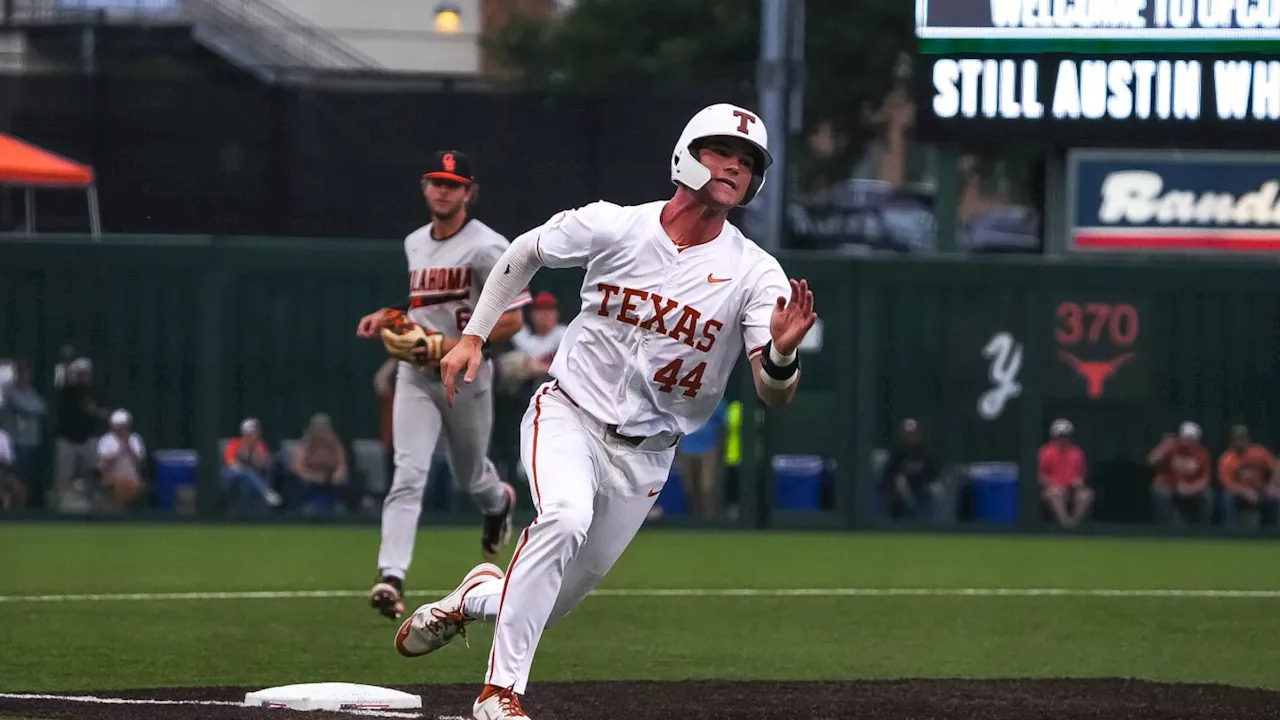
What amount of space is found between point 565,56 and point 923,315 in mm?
15979

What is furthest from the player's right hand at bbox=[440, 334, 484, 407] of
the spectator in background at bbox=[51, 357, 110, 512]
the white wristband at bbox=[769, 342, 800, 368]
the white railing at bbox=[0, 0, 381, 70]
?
the white railing at bbox=[0, 0, 381, 70]

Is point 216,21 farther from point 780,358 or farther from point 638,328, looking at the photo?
point 780,358

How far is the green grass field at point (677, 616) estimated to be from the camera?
9.04 metres

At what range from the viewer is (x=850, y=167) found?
35344 millimetres

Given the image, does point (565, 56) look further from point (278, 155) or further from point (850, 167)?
point (278, 155)

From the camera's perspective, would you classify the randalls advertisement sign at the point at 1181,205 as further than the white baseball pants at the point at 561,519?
Yes

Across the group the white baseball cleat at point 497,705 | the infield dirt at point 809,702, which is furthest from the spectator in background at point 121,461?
the white baseball cleat at point 497,705

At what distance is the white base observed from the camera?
23.9 feet

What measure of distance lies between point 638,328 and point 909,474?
11876mm

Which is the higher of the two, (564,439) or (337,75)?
(337,75)

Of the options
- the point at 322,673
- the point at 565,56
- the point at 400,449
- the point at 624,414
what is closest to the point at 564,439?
the point at 624,414

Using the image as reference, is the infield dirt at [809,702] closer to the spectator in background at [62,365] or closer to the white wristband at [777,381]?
the white wristband at [777,381]

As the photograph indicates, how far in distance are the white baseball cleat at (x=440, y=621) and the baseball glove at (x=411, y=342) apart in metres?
2.47

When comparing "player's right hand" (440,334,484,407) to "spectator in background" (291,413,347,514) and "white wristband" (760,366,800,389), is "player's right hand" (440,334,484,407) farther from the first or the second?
"spectator in background" (291,413,347,514)
